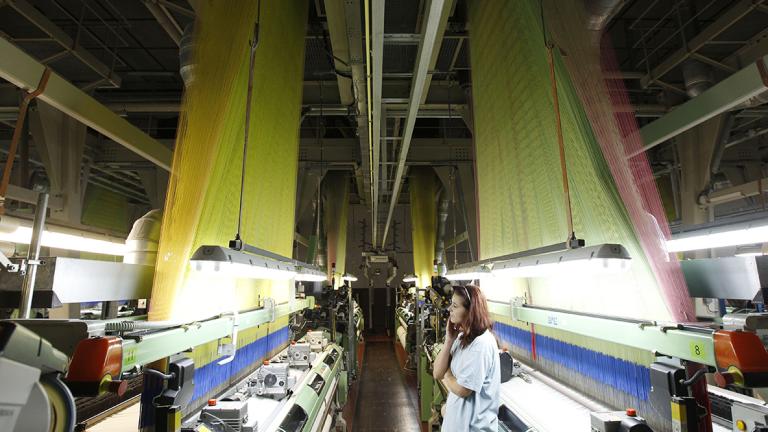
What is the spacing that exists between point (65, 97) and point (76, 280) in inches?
37.7

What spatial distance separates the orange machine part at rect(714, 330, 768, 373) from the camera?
1.10 m

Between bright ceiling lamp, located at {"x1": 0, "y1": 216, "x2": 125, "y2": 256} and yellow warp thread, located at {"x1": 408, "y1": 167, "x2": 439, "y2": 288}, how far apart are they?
7.75 meters

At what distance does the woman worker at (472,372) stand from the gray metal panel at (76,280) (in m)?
1.87

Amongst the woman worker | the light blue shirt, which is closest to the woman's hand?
the woman worker

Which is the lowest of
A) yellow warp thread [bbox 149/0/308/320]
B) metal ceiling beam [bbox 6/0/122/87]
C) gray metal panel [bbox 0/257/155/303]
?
gray metal panel [bbox 0/257/155/303]

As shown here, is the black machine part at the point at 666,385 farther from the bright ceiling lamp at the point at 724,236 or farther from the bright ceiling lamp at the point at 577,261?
the bright ceiling lamp at the point at 724,236

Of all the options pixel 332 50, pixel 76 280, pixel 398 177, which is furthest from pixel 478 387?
pixel 398 177

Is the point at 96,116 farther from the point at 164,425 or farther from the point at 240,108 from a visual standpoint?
the point at 164,425

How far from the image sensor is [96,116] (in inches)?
90.0

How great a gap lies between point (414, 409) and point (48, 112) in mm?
6298

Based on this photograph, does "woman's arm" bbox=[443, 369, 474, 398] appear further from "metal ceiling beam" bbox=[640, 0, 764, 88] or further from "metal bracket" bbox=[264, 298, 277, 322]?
"metal ceiling beam" bbox=[640, 0, 764, 88]

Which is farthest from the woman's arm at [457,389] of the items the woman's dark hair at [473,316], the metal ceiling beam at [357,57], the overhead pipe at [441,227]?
the overhead pipe at [441,227]

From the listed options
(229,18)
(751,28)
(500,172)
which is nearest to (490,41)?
(500,172)

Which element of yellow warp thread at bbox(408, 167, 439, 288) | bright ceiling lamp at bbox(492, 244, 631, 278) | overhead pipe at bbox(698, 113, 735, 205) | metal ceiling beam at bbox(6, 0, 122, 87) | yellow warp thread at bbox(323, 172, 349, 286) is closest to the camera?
bright ceiling lamp at bbox(492, 244, 631, 278)
